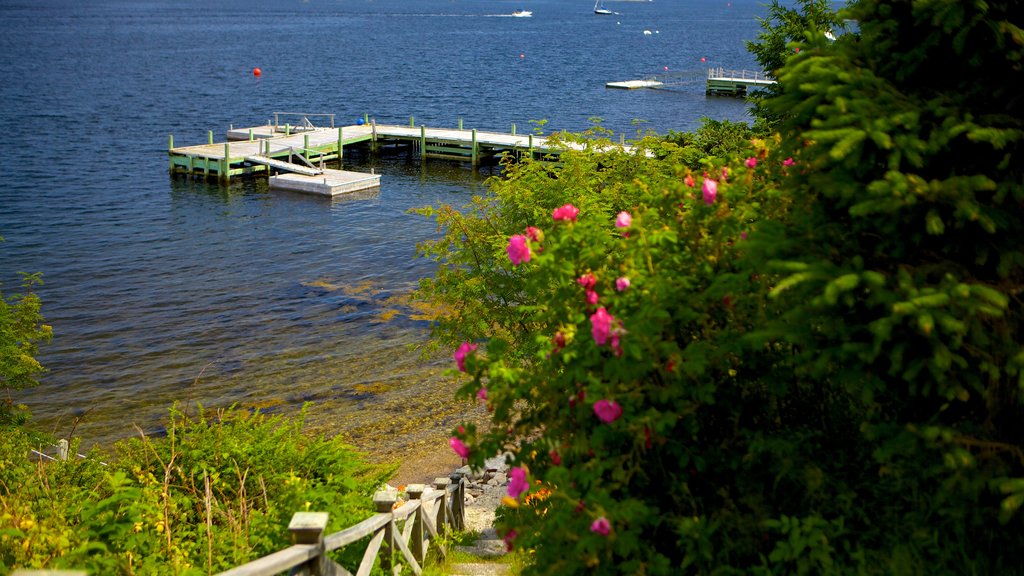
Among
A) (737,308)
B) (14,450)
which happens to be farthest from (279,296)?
(737,308)

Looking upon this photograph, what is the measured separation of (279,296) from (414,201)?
13.3 m

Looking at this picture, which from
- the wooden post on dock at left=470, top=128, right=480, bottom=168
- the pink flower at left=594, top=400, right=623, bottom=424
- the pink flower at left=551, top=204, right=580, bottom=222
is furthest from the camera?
the wooden post on dock at left=470, top=128, right=480, bottom=168

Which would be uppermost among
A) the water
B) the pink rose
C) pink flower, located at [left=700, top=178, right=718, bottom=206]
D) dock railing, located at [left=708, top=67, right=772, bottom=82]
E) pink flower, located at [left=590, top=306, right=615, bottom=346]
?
dock railing, located at [left=708, top=67, right=772, bottom=82]

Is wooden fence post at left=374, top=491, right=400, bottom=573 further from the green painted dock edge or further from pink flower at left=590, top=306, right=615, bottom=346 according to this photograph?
the green painted dock edge

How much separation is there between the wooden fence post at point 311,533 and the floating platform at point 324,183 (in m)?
34.3

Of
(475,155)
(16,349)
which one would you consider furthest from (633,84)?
(16,349)

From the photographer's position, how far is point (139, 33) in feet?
431

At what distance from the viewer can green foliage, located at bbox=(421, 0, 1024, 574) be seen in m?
4.09

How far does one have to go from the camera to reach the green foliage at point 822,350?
13.4ft

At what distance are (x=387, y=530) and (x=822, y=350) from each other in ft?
12.9

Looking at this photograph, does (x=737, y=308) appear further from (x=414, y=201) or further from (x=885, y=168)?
(x=414, y=201)

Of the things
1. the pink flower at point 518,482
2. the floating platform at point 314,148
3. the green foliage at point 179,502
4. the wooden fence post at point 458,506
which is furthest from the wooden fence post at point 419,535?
the floating platform at point 314,148

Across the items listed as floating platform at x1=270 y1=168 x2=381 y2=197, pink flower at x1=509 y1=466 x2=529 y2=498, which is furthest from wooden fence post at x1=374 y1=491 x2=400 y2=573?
floating platform at x1=270 y1=168 x2=381 y2=197

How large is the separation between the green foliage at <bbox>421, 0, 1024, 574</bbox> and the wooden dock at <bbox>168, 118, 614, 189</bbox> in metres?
31.1
